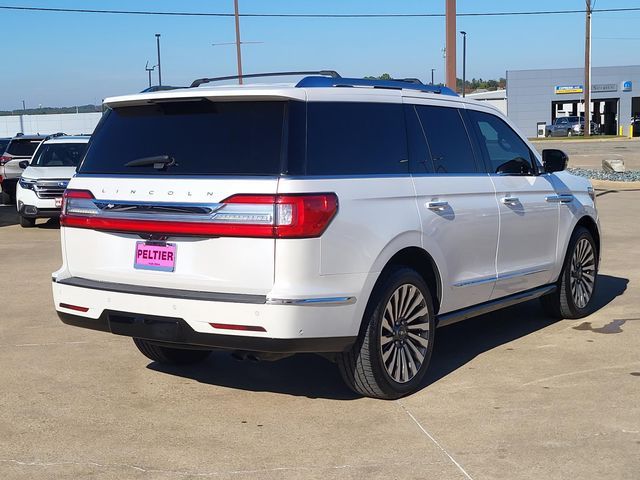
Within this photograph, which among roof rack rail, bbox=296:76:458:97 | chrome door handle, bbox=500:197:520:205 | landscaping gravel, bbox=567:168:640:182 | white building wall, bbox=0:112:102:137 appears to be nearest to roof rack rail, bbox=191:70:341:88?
roof rack rail, bbox=296:76:458:97

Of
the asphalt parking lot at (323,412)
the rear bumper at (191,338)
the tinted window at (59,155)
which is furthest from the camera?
the tinted window at (59,155)

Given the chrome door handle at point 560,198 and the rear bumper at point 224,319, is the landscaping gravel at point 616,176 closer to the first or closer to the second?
the chrome door handle at point 560,198

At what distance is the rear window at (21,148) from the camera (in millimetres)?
21698

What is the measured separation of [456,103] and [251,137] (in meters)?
2.06

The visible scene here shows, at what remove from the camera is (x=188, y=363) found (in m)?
6.55

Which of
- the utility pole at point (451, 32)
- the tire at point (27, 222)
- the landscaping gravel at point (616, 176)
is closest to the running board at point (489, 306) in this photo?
the utility pole at point (451, 32)

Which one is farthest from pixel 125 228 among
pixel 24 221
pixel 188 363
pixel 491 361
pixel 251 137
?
pixel 24 221

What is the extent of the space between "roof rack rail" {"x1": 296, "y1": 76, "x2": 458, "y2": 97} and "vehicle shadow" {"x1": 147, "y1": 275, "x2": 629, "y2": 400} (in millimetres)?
1995

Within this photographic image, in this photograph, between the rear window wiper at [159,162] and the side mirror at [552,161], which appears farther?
the side mirror at [552,161]

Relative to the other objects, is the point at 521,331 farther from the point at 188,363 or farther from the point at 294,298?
the point at 294,298

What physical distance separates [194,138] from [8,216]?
16.0 m

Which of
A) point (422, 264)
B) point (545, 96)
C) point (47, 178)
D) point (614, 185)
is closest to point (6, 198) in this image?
point (47, 178)

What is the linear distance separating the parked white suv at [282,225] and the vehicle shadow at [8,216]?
13529 millimetres

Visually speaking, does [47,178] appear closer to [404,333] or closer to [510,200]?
[510,200]
